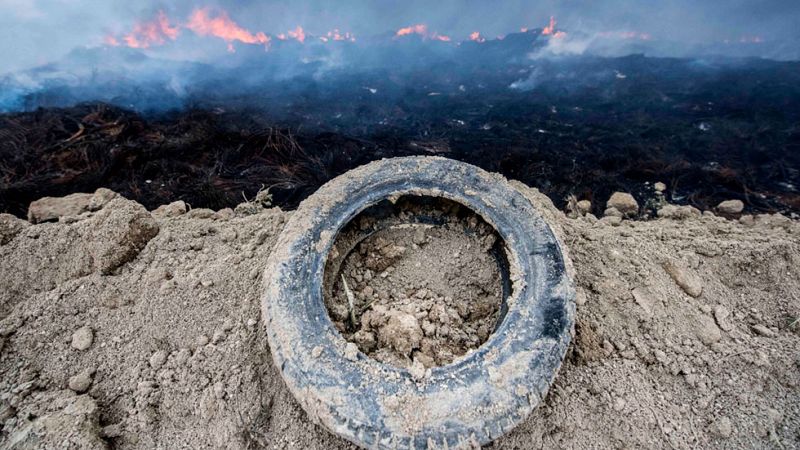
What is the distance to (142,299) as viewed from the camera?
2.86 meters

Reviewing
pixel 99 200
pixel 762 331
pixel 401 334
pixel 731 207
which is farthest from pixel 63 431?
pixel 731 207

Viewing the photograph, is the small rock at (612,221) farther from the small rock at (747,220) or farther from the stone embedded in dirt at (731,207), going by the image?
the stone embedded in dirt at (731,207)

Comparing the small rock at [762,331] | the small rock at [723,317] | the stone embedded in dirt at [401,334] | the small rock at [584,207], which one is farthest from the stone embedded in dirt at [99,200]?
the small rock at [762,331]

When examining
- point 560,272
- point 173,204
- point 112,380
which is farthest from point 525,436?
point 173,204

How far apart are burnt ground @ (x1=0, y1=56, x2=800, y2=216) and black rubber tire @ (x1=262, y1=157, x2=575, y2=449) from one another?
2.11 m

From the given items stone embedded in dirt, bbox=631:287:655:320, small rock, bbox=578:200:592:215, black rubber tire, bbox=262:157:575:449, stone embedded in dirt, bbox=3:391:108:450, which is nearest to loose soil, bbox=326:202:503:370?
black rubber tire, bbox=262:157:575:449

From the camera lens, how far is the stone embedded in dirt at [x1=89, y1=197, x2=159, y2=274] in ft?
9.98

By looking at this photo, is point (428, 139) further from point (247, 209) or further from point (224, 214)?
point (224, 214)

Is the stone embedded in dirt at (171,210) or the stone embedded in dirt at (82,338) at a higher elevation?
the stone embedded in dirt at (171,210)

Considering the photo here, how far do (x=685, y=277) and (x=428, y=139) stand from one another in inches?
150

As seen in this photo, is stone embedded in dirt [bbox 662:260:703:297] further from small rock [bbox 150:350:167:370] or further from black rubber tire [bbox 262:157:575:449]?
small rock [bbox 150:350:167:370]

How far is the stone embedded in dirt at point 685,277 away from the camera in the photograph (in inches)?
113

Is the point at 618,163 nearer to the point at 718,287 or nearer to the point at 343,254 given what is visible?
the point at 718,287

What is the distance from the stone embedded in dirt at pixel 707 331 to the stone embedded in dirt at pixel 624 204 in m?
1.81
